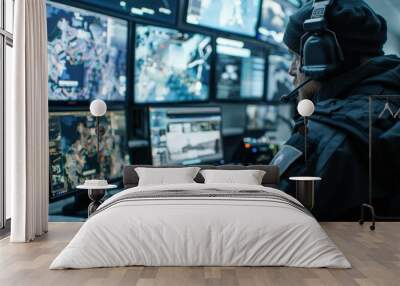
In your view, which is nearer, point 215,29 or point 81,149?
point 81,149

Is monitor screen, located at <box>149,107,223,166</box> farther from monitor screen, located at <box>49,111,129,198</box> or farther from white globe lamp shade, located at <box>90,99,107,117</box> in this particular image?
white globe lamp shade, located at <box>90,99,107,117</box>

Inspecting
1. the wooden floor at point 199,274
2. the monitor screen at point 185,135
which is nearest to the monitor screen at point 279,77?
the monitor screen at point 185,135

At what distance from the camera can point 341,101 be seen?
23.9 feet

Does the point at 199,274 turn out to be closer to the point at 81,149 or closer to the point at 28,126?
the point at 28,126

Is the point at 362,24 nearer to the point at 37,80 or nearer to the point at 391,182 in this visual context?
the point at 391,182

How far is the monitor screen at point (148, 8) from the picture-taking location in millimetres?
7223

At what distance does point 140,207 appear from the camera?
15.2 feet

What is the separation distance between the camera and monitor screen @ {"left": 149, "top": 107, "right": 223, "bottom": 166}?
7367 mm

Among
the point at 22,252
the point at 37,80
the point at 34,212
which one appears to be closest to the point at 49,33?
the point at 37,80

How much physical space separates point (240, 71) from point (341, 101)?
1.35 m

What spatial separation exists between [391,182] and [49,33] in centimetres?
461

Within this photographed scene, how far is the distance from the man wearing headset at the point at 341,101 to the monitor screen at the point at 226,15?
1.74 ft

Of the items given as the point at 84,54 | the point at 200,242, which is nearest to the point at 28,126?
the point at 84,54

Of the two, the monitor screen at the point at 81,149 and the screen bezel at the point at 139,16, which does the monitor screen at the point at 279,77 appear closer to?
the screen bezel at the point at 139,16
